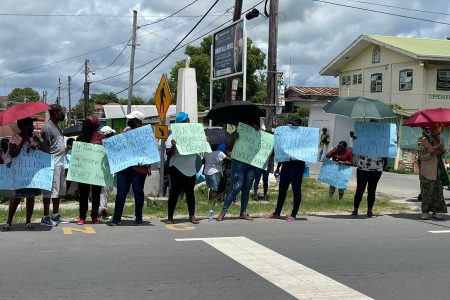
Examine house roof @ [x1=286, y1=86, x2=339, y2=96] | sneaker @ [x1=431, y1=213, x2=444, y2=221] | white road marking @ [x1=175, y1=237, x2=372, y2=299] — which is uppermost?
house roof @ [x1=286, y1=86, x2=339, y2=96]

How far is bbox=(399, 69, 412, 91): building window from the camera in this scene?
28183 millimetres

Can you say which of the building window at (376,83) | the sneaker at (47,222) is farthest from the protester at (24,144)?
the building window at (376,83)

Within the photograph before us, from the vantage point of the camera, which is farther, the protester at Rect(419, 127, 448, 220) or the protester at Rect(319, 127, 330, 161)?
the protester at Rect(319, 127, 330, 161)

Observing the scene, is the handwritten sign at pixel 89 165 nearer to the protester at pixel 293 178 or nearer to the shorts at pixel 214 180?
the shorts at pixel 214 180

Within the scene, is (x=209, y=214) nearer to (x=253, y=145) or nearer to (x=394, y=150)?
(x=253, y=145)

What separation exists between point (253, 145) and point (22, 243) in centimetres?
399

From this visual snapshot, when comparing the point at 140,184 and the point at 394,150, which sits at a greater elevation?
the point at 394,150

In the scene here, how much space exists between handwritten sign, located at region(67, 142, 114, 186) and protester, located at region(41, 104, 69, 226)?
0.20m

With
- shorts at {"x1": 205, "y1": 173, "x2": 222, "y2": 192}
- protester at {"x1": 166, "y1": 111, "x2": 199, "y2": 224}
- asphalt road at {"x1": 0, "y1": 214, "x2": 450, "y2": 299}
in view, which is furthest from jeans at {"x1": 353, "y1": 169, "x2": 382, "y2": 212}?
protester at {"x1": 166, "y1": 111, "x2": 199, "y2": 224}

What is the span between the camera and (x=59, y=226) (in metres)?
8.22

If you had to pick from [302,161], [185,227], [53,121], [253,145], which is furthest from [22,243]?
[302,161]

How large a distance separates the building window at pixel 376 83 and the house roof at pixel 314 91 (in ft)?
35.9

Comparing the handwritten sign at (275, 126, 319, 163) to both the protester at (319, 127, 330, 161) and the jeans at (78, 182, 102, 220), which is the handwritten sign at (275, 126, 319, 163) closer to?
the jeans at (78, 182, 102, 220)

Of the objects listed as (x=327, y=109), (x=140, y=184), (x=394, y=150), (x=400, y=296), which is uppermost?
(x=327, y=109)
